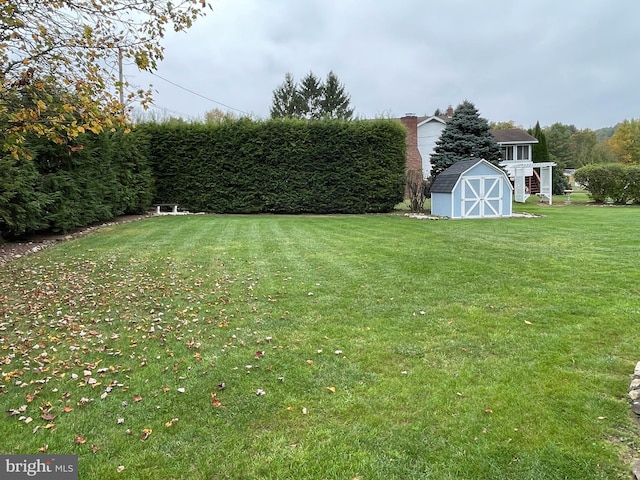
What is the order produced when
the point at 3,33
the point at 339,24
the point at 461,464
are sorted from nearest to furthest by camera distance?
the point at 461,464 < the point at 3,33 < the point at 339,24

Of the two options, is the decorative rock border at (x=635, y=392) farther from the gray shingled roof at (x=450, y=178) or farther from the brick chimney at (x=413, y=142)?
the brick chimney at (x=413, y=142)

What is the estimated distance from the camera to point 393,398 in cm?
276

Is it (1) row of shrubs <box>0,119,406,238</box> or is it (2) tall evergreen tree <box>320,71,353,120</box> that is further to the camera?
(2) tall evergreen tree <box>320,71,353,120</box>

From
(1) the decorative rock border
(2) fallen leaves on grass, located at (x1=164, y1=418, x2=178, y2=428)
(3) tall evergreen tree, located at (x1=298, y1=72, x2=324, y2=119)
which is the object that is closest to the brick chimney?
(3) tall evergreen tree, located at (x1=298, y1=72, x2=324, y2=119)

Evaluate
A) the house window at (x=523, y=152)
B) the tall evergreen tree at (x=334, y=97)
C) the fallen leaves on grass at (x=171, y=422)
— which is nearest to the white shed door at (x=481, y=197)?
the fallen leaves on grass at (x=171, y=422)

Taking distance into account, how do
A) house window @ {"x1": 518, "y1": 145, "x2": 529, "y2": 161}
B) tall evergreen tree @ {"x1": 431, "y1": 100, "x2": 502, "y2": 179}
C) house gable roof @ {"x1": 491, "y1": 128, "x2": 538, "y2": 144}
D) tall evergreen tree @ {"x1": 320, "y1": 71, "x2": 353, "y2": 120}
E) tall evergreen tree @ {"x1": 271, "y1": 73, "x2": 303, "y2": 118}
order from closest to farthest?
tall evergreen tree @ {"x1": 431, "y1": 100, "x2": 502, "y2": 179}, house gable roof @ {"x1": 491, "y1": 128, "x2": 538, "y2": 144}, house window @ {"x1": 518, "y1": 145, "x2": 529, "y2": 161}, tall evergreen tree @ {"x1": 320, "y1": 71, "x2": 353, "y2": 120}, tall evergreen tree @ {"x1": 271, "y1": 73, "x2": 303, "y2": 118}

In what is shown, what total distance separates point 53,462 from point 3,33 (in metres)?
4.94

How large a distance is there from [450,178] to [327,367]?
1329 centimetres

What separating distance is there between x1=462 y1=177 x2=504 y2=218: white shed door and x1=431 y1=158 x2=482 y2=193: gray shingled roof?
1.15 feet

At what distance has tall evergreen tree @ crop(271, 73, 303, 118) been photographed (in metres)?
39.4

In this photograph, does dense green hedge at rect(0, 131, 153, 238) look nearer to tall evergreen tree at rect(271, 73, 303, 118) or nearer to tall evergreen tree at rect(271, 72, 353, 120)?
tall evergreen tree at rect(271, 73, 303, 118)

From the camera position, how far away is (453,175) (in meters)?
15.2

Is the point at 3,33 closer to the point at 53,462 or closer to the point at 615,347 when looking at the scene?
the point at 53,462

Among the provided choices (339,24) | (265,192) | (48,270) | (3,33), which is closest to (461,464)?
(3,33)
